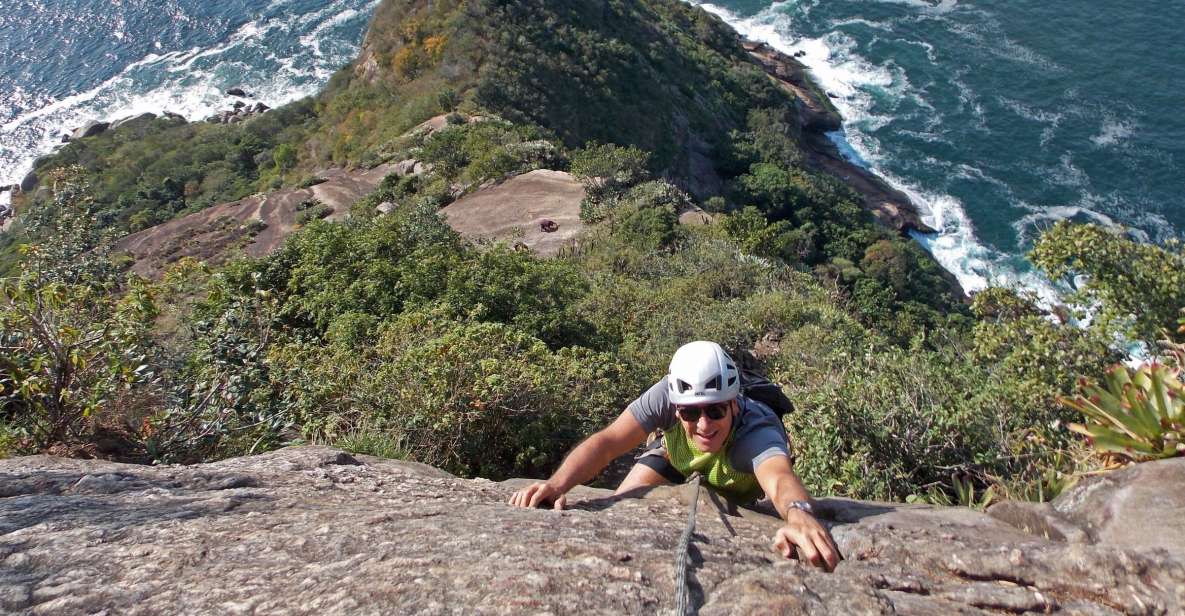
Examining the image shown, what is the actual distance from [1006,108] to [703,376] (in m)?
48.9

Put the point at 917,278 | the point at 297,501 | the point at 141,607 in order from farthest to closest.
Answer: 1. the point at 917,278
2. the point at 297,501
3. the point at 141,607

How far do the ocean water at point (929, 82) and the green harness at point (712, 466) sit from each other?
110ft

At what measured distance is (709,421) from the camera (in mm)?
4152

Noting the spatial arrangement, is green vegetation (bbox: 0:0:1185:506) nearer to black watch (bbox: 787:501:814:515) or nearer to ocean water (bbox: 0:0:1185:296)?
black watch (bbox: 787:501:814:515)

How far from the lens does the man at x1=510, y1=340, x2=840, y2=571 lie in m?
3.92

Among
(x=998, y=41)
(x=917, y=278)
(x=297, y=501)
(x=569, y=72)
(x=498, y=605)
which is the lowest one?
(x=917, y=278)

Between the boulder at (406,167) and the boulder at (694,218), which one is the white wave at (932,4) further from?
the boulder at (406,167)

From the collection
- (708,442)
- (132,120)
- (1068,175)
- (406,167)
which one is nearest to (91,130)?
(132,120)

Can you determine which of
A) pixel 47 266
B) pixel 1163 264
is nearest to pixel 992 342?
pixel 1163 264

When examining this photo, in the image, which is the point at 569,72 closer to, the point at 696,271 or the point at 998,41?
the point at 696,271

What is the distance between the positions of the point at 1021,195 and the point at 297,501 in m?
42.4

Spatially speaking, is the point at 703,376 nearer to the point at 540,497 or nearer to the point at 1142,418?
the point at 540,497

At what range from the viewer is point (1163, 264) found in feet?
29.6

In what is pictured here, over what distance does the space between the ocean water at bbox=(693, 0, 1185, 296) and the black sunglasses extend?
31.2 meters
